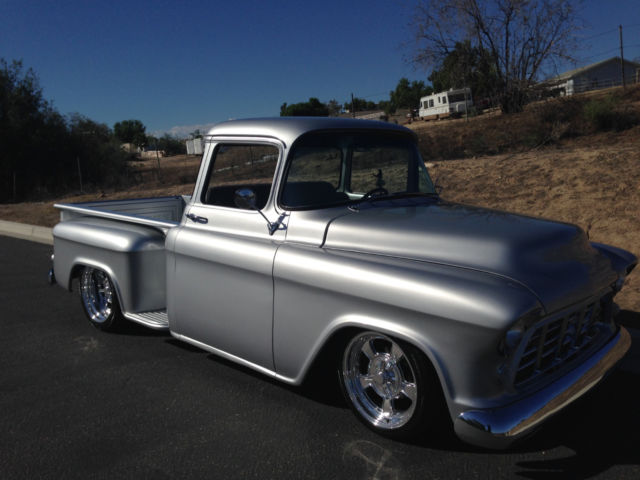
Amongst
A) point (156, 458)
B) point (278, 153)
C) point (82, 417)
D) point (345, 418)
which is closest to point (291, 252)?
point (278, 153)

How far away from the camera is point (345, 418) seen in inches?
129

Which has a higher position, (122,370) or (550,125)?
(550,125)

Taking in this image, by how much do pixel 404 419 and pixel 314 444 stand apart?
1.64 feet

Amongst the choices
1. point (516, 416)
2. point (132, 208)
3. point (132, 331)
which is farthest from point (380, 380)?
point (132, 208)

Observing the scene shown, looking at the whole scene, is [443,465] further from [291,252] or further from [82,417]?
[82,417]

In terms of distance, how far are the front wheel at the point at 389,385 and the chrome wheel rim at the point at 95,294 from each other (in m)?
2.58

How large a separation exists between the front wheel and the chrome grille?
17.1 inches

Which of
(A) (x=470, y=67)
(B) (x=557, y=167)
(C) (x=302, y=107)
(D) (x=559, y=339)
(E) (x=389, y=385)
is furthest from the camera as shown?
(C) (x=302, y=107)

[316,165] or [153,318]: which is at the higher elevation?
[316,165]

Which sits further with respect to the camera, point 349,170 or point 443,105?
point 443,105

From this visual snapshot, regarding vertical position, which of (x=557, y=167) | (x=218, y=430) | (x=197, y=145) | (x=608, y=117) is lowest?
(x=218, y=430)

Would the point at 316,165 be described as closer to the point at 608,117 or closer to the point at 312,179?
the point at 312,179

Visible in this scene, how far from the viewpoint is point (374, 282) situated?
280 cm

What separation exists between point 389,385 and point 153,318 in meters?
2.02
